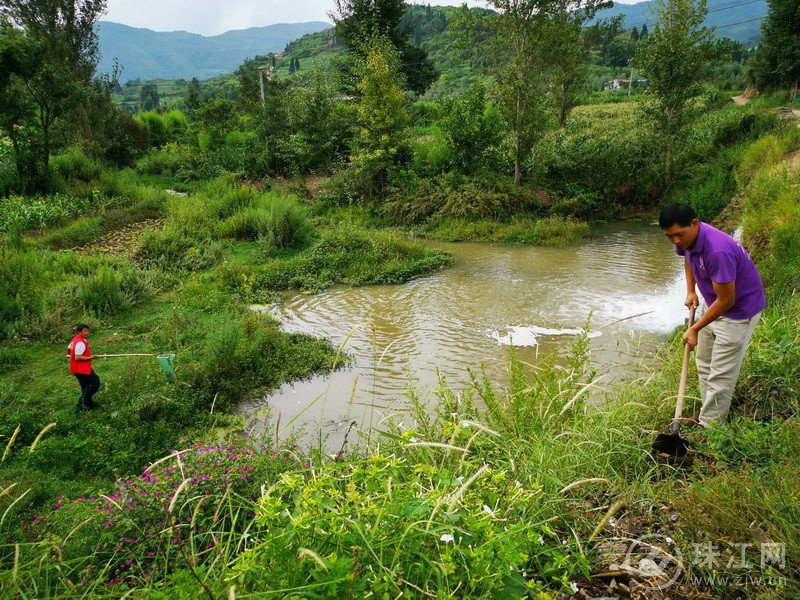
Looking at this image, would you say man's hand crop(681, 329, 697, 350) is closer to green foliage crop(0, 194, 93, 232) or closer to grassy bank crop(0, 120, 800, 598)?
grassy bank crop(0, 120, 800, 598)

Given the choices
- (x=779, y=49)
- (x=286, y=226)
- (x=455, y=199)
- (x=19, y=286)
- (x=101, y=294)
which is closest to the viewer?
(x=19, y=286)

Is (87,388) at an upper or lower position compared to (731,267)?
lower

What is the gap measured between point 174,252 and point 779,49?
31.0 meters

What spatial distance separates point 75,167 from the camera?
16547 millimetres

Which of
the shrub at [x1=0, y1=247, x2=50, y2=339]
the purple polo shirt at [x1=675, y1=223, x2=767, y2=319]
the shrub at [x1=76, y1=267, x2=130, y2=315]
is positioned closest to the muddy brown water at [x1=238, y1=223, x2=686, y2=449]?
the purple polo shirt at [x1=675, y1=223, x2=767, y2=319]

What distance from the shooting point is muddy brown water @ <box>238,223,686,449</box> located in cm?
596

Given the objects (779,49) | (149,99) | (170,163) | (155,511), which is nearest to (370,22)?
(170,163)

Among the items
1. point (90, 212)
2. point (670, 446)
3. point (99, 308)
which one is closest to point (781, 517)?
point (670, 446)

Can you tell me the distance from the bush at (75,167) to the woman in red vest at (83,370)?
1378cm

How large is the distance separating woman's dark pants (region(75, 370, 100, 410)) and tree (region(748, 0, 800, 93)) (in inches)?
1240

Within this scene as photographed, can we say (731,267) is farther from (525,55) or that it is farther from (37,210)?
(37,210)

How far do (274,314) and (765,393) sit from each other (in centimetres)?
735
